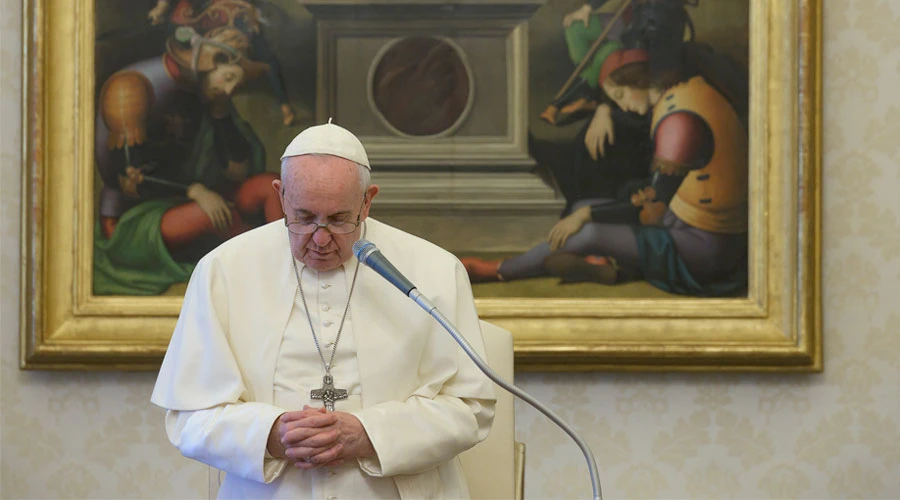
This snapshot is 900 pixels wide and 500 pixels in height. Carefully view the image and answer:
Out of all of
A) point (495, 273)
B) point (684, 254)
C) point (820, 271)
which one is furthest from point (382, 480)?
point (820, 271)

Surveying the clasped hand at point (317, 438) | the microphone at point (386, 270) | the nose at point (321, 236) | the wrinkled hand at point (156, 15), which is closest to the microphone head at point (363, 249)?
the microphone at point (386, 270)

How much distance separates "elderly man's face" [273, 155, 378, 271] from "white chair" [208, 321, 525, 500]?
680 mm

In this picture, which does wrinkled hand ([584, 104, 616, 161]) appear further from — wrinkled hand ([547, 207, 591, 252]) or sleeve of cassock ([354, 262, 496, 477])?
sleeve of cassock ([354, 262, 496, 477])

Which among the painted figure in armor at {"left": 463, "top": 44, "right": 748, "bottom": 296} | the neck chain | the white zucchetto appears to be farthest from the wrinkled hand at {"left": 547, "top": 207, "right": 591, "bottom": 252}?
the white zucchetto

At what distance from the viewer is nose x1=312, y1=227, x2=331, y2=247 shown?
2.76 metres

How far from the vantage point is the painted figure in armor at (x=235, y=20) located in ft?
13.6

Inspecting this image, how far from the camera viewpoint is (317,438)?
2.60 m

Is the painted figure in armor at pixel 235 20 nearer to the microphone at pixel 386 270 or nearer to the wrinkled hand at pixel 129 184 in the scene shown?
the wrinkled hand at pixel 129 184

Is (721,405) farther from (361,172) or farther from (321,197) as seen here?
(321,197)

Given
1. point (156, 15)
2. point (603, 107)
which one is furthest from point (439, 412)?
point (156, 15)

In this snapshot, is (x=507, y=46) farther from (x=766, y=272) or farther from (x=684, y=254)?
(x=766, y=272)

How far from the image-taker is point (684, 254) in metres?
4.12

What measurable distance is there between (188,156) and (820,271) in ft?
7.68

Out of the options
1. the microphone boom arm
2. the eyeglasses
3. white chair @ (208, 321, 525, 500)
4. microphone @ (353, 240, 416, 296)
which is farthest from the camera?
white chair @ (208, 321, 525, 500)
